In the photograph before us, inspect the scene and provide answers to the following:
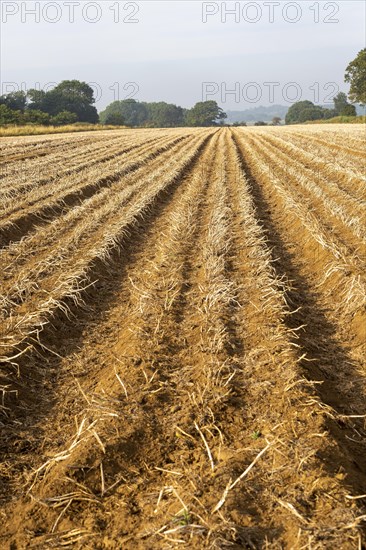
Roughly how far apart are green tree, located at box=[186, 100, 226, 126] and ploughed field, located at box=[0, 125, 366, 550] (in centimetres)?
12071

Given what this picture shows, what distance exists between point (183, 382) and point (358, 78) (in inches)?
2614

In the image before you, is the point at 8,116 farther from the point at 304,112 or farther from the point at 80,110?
the point at 304,112

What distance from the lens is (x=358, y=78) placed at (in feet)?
196

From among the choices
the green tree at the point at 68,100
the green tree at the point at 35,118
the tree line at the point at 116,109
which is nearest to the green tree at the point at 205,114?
the tree line at the point at 116,109

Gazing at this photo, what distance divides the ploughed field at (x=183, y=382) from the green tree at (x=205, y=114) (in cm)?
12071

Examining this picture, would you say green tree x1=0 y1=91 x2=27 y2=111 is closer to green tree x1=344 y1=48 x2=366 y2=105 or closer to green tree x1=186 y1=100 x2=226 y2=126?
green tree x1=344 y1=48 x2=366 y2=105

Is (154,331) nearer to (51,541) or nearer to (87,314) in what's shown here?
(87,314)

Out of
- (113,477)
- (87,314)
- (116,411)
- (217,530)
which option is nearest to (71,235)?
(87,314)

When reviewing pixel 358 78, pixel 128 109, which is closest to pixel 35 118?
pixel 358 78

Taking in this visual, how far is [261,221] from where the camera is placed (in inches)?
335

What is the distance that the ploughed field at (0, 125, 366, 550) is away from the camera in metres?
2.46

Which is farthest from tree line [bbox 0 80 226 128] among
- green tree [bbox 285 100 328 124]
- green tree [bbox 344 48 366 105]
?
green tree [bbox 344 48 366 105]

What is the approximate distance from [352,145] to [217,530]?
19461mm

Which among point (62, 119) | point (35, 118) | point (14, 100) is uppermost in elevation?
point (14, 100)
